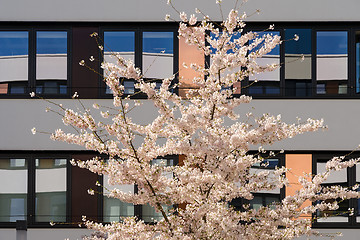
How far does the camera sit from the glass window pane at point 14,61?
11836mm

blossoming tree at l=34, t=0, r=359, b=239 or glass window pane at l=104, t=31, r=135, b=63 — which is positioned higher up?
glass window pane at l=104, t=31, r=135, b=63

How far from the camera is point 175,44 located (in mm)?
11781

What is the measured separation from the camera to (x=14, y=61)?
Answer: 38.9 feet

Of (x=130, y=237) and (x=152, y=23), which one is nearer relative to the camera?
(x=130, y=237)

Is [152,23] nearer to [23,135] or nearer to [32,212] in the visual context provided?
[23,135]

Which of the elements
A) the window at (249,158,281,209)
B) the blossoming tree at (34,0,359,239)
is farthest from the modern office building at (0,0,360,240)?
the blossoming tree at (34,0,359,239)

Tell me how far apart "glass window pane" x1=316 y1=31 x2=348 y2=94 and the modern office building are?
0.02 metres

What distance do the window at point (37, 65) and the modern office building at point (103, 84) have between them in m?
0.02

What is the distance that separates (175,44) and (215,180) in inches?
231

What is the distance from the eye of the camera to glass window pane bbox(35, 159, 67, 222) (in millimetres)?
11688

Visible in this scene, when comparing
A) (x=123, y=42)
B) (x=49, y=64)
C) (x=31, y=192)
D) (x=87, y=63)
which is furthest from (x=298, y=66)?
(x=31, y=192)
